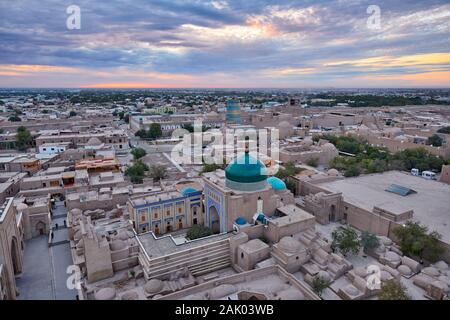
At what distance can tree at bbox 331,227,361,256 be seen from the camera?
2041 centimetres

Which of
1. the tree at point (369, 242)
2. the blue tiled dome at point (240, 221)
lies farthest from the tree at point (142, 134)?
the tree at point (369, 242)

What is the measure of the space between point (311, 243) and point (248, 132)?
37287 mm

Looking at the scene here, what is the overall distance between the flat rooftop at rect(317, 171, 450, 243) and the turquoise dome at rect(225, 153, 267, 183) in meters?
8.88

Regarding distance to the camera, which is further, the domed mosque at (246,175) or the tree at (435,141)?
the tree at (435,141)

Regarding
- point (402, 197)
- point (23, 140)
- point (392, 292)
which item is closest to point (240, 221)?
point (392, 292)

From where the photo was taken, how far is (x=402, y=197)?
26922 mm

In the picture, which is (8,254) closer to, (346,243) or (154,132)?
(346,243)

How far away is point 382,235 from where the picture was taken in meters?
23.2

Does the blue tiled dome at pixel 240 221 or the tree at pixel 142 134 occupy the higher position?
the tree at pixel 142 134

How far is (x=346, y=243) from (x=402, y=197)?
390 inches

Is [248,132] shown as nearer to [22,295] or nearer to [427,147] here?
[427,147]

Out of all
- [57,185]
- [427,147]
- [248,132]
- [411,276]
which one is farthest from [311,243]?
[248,132]

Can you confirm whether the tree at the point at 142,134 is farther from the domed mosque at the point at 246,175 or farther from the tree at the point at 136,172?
the domed mosque at the point at 246,175

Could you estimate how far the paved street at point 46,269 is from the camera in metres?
17.4
